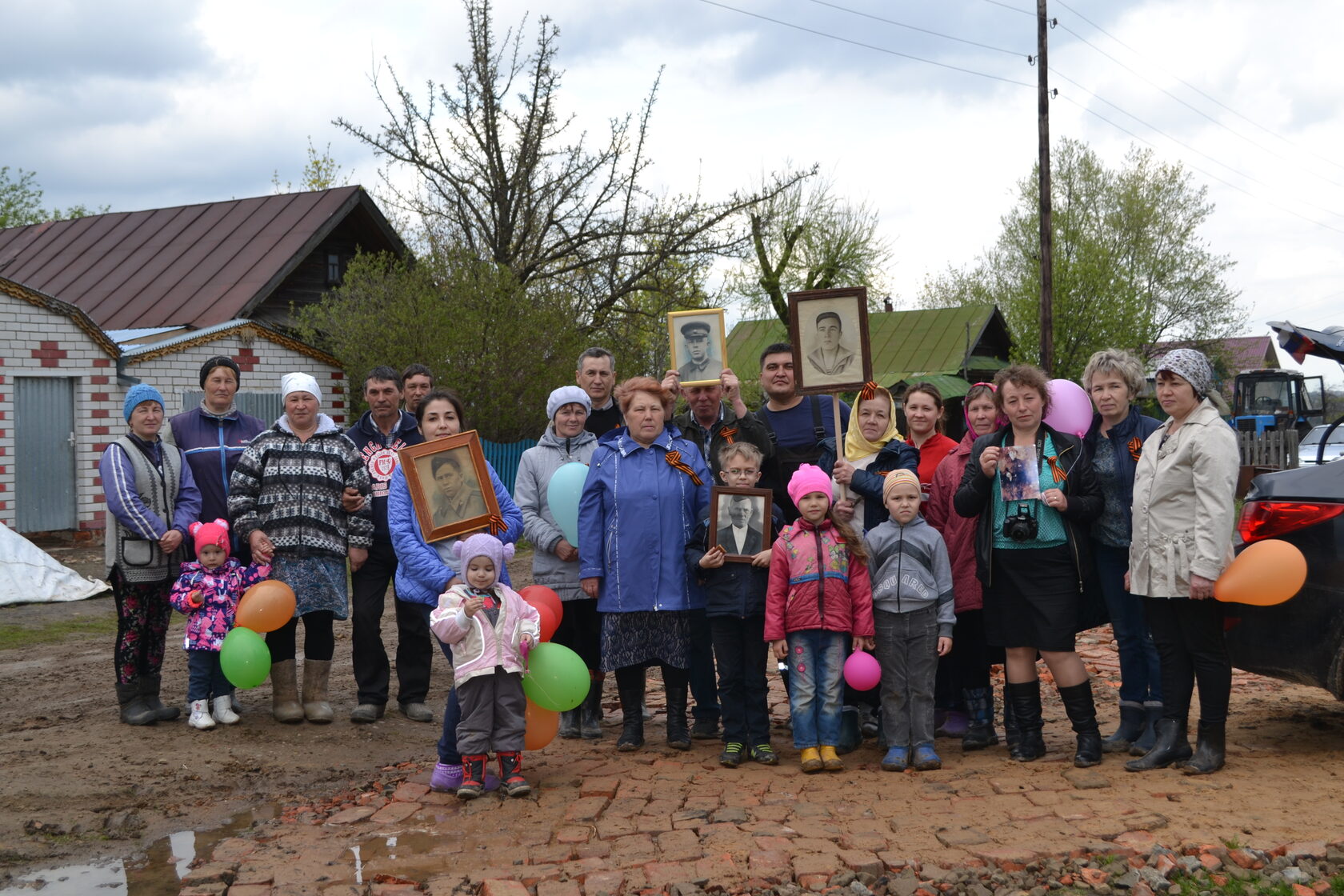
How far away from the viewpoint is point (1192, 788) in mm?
4816

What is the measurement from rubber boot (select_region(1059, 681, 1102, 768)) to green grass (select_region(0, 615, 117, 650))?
8054mm

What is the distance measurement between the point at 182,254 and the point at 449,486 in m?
18.1

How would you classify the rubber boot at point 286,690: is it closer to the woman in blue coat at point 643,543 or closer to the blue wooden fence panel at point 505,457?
the woman in blue coat at point 643,543

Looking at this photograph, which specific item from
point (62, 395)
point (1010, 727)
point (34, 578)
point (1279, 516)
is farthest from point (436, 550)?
point (62, 395)

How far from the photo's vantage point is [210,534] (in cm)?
623

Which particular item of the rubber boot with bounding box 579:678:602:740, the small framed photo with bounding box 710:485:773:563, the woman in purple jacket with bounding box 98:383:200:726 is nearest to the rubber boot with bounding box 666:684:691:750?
the rubber boot with bounding box 579:678:602:740

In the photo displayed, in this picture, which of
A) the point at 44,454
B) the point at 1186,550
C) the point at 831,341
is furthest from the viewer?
the point at 44,454

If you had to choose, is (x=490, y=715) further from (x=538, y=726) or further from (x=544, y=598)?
(x=544, y=598)

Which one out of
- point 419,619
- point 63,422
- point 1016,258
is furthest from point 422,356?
point 1016,258

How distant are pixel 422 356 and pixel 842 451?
1219cm

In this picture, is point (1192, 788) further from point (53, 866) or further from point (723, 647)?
point (53, 866)

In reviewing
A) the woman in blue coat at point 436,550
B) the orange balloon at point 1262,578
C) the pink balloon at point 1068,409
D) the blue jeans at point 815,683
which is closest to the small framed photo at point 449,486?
the woman in blue coat at point 436,550

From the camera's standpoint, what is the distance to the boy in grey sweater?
5391 millimetres

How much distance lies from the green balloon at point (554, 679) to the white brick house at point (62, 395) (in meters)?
12.1
